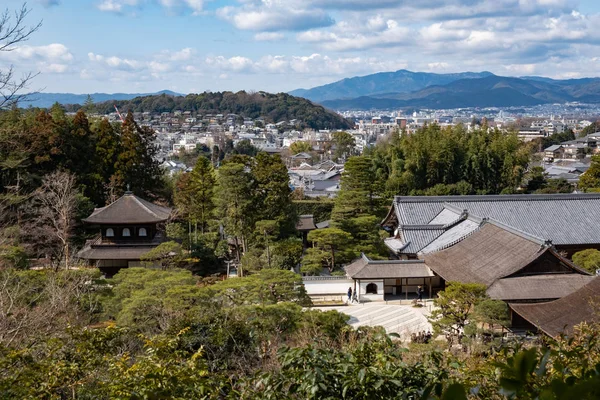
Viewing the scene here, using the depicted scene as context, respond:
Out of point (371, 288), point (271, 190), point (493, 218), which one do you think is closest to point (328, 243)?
point (371, 288)

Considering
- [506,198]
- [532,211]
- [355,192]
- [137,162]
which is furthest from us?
[137,162]

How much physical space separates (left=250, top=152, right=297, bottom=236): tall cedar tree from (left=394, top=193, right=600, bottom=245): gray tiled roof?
15.9 ft

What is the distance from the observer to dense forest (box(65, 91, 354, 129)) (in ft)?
411

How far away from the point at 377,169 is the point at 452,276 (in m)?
18.1

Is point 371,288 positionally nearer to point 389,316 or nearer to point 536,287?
point 389,316

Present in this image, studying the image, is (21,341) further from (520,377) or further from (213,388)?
(520,377)

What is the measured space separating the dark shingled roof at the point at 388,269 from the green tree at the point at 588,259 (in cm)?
493

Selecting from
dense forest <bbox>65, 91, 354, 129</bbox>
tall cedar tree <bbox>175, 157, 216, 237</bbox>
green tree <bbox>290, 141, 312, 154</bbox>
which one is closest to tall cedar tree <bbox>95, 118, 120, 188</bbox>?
tall cedar tree <bbox>175, 157, 216, 237</bbox>

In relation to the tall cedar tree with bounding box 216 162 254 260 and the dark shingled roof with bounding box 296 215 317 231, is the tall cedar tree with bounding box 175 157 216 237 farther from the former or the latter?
the dark shingled roof with bounding box 296 215 317 231

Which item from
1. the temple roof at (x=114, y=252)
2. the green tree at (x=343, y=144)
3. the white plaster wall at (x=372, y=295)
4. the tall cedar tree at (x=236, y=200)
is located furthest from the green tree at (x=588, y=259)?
the green tree at (x=343, y=144)

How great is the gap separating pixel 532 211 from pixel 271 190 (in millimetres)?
10575

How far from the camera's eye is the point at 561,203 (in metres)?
21.6

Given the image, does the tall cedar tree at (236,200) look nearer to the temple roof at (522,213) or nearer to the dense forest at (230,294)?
the dense forest at (230,294)

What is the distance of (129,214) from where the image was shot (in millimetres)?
19469
